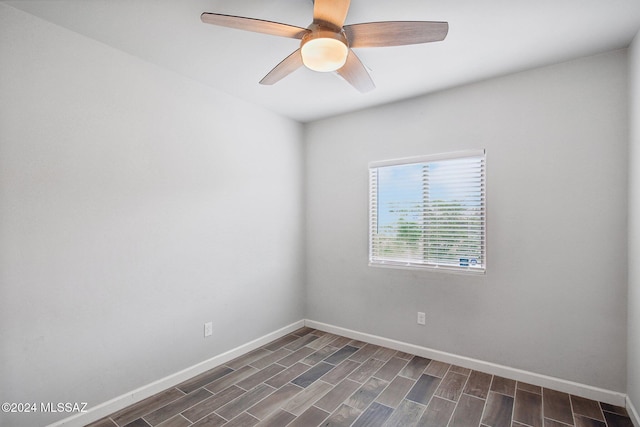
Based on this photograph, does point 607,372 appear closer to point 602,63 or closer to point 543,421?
point 543,421

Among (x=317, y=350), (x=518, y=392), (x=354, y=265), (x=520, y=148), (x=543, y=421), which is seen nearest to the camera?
(x=543, y=421)

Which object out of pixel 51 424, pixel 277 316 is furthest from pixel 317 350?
pixel 51 424

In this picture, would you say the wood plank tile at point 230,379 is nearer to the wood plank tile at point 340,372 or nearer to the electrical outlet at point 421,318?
the wood plank tile at point 340,372

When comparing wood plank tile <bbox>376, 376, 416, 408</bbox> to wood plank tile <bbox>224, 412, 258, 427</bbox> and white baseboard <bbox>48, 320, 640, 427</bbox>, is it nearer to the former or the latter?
white baseboard <bbox>48, 320, 640, 427</bbox>

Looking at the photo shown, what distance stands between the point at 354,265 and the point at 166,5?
9.34ft

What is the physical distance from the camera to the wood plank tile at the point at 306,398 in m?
2.27

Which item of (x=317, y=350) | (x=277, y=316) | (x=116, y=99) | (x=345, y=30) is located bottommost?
(x=317, y=350)

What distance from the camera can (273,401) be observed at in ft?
7.73

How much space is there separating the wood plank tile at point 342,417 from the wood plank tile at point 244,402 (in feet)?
1.86

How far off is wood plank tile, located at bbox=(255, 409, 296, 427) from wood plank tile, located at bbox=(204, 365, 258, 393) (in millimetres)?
571

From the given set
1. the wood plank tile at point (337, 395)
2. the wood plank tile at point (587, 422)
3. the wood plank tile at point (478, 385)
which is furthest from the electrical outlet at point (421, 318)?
the wood plank tile at point (587, 422)

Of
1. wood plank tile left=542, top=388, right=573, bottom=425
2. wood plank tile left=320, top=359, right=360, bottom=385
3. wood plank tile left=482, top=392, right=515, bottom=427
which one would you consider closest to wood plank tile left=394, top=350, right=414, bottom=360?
wood plank tile left=320, top=359, right=360, bottom=385

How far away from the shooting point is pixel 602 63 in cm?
233

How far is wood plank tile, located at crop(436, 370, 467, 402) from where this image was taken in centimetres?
242
